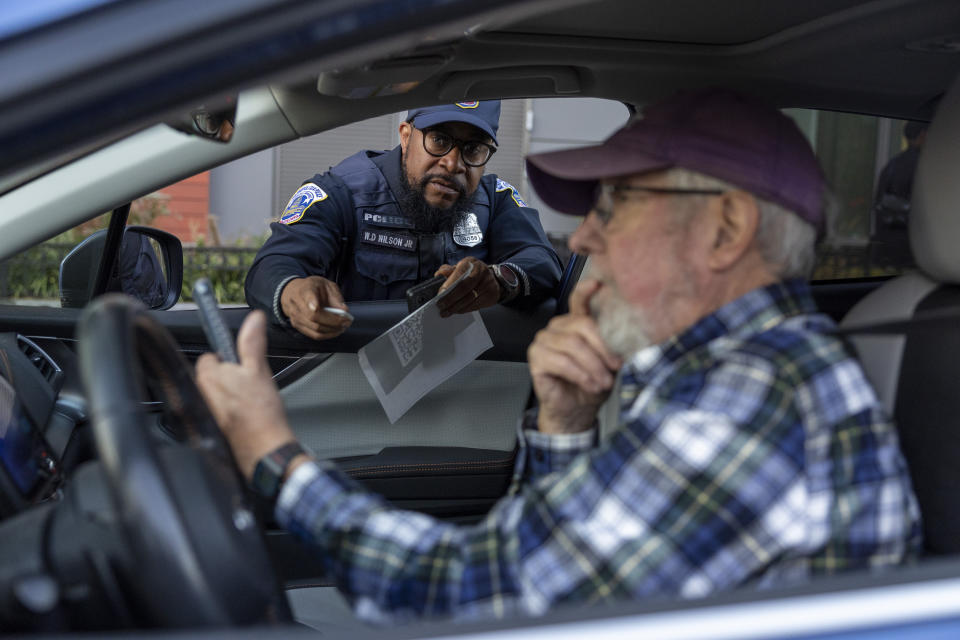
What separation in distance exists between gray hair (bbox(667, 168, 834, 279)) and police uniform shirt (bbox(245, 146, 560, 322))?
131 centimetres

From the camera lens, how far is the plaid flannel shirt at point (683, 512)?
3.37 ft

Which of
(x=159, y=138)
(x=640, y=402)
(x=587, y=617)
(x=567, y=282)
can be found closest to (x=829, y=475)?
(x=640, y=402)

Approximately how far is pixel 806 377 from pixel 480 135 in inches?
64.8

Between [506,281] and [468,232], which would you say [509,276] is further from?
[468,232]

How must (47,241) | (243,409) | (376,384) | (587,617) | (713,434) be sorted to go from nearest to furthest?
(587,617) → (713,434) → (243,409) → (47,241) → (376,384)

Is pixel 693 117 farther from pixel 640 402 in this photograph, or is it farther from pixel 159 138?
pixel 159 138

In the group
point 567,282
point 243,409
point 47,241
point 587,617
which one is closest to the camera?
point 587,617

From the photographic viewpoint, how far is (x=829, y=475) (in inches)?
41.9

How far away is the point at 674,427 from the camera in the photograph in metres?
1.06

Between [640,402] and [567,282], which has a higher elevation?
[640,402]

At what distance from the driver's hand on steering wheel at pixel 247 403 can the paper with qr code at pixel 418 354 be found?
3.33 ft

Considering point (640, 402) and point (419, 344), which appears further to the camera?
point (419, 344)

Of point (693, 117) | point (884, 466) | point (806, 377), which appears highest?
point (693, 117)

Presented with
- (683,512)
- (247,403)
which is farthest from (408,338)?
(683,512)
